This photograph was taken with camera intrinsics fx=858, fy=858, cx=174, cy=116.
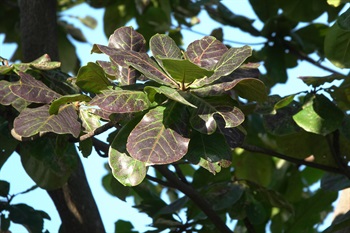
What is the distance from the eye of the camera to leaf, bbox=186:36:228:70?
1.56 metres

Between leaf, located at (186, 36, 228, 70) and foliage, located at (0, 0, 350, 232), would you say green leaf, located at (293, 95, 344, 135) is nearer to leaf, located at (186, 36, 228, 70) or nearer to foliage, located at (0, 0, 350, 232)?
foliage, located at (0, 0, 350, 232)

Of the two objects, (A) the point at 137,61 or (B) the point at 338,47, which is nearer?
(A) the point at 137,61

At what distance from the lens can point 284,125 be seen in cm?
198

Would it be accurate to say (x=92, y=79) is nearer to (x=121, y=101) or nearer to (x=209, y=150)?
(x=121, y=101)

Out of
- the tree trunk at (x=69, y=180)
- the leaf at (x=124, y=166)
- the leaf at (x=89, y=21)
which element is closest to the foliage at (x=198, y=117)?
the leaf at (x=124, y=166)

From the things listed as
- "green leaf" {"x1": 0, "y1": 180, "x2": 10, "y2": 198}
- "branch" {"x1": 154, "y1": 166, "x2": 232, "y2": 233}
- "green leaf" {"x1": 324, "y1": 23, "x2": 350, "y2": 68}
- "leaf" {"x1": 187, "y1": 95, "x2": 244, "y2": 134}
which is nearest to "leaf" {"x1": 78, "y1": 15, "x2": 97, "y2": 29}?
"green leaf" {"x1": 0, "y1": 180, "x2": 10, "y2": 198}

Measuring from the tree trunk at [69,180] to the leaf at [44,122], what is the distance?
68 cm

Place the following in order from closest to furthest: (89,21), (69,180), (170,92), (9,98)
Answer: (170,92), (9,98), (69,180), (89,21)

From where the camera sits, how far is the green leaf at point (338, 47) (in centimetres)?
190

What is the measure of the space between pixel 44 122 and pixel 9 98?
14cm

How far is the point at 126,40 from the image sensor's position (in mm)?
1637

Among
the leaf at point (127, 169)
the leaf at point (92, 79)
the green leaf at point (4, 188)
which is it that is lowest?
the leaf at point (127, 169)

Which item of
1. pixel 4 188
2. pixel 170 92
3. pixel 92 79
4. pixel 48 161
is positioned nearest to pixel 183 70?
pixel 170 92

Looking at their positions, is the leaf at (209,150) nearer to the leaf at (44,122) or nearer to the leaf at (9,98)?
the leaf at (44,122)
